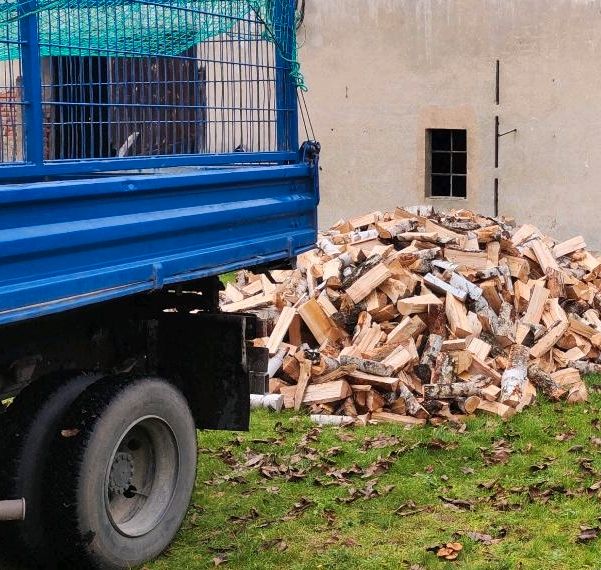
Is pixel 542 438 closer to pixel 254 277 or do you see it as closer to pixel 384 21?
pixel 254 277

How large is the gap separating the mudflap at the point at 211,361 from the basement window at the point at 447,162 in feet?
32.9

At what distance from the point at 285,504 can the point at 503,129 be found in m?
9.60

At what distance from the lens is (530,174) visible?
590 inches

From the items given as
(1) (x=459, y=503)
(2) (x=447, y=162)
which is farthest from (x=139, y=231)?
(2) (x=447, y=162)

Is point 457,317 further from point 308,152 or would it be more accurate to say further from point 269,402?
point 308,152

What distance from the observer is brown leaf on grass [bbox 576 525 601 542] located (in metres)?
5.82

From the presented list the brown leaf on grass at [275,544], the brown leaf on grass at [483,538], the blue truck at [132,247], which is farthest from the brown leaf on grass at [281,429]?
the brown leaf on grass at [483,538]

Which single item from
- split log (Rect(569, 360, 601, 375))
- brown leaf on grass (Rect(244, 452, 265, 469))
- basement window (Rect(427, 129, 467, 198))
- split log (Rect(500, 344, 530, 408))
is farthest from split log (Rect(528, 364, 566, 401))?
basement window (Rect(427, 129, 467, 198))

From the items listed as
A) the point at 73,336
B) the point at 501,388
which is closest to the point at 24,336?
the point at 73,336

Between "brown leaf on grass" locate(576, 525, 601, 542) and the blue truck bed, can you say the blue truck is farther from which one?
"brown leaf on grass" locate(576, 525, 601, 542)

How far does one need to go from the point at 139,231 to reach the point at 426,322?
4.57 m

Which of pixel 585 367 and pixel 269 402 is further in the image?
pixel 585 367

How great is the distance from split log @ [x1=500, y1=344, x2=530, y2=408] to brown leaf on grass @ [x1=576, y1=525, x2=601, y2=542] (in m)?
2.40

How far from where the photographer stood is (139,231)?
16.3ft
